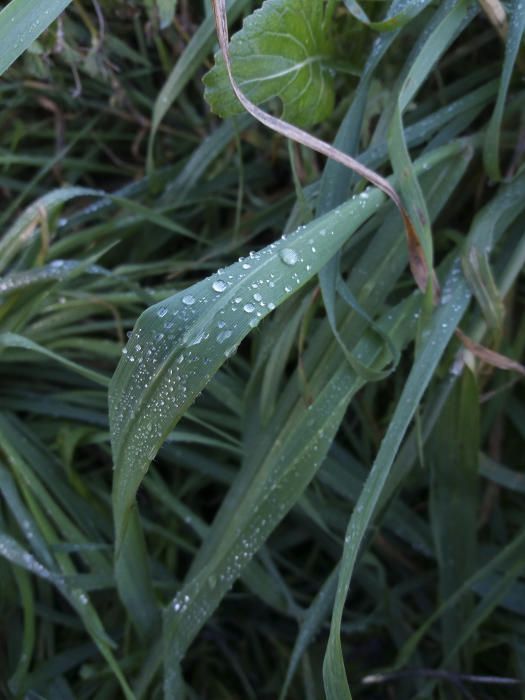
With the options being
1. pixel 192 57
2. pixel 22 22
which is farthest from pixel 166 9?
pixel 22 22

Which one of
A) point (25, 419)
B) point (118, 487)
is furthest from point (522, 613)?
point (25, 419)

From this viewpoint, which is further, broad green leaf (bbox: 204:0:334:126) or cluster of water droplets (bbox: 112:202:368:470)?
broad green leaf (bbox: 204:0:334:126)

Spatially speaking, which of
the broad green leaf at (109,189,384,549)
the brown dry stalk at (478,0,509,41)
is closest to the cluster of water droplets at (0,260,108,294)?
the broad green leaf at (109,189,384,549)

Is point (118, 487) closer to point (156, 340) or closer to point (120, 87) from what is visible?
point (156, 340)

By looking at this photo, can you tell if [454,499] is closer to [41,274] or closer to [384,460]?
[384,460]

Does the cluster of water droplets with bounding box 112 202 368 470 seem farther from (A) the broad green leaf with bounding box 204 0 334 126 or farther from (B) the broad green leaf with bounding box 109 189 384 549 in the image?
(A) the broad green leaf with bounding box 204 0 334 126

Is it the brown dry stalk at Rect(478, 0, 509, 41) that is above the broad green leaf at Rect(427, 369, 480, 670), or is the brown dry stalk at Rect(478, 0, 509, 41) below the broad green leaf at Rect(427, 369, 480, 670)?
above

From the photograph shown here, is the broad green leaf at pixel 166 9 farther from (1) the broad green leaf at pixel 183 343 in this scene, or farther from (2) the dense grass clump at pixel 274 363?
(1) the broad green leaf at pixel 183 343
